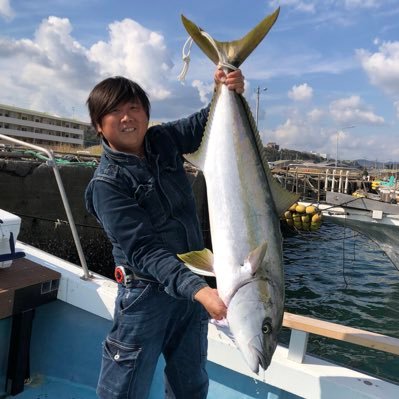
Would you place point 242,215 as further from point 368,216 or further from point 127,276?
point 368,216

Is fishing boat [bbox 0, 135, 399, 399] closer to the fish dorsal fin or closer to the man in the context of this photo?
the man

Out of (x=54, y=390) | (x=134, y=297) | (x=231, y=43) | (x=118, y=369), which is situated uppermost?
(x=231, y=43)

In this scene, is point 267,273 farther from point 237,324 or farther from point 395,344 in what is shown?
point 395,344

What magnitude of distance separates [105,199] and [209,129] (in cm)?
68

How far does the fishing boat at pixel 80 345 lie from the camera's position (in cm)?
253

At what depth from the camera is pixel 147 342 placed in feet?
6.56

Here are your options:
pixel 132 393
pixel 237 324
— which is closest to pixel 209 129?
pixel 237 324

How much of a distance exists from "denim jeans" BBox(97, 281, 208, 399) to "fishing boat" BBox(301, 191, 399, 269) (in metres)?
8.30

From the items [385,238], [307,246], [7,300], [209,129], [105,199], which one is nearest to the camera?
[105,199]

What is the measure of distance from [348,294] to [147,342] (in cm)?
903

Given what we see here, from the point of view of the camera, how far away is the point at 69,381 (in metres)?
3.53

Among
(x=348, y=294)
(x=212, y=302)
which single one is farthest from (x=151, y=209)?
(x=348, y=294)

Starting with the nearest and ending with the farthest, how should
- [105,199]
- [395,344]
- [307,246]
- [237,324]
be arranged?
[237,324], [105,199], [395,344], [307,246]

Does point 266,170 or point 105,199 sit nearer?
point 105,199
